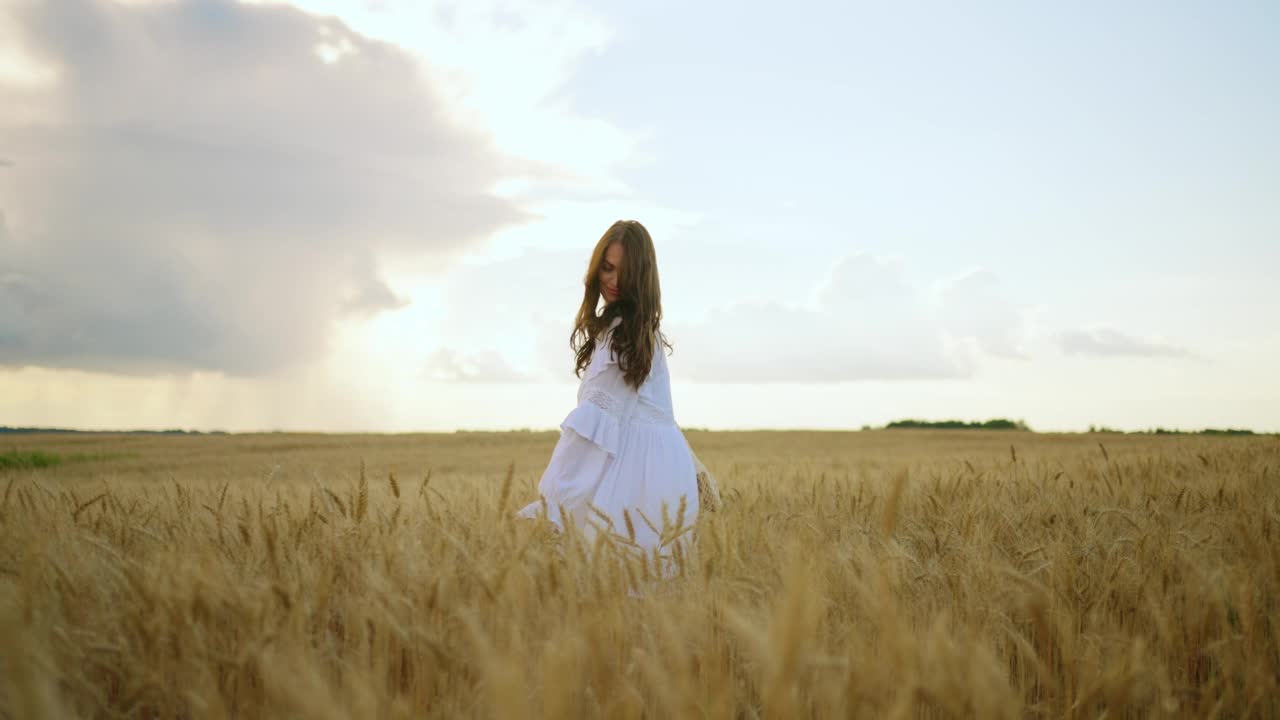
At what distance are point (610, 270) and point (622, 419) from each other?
0.82 metres

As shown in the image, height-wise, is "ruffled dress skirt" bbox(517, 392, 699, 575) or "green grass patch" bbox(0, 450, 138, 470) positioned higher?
"ruffled dress skirt" bbox(517, 392, 699, 575)

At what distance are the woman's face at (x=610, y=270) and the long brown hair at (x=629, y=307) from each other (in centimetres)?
2

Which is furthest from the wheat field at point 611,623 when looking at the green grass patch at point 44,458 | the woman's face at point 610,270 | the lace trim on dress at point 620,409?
the green grass patch at point 44,458

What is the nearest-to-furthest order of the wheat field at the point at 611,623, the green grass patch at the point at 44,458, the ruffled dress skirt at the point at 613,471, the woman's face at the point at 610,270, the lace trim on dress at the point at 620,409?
the wheat field at the point at 611,623 → the ruffled dress skirt at the point at 613,471 → the lace trim on dress at the point at 620,409 → the woman's face at the point at 610,270 → the green grass patch at the point at 44,458

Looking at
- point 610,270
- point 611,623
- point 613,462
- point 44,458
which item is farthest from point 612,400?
point 44,458

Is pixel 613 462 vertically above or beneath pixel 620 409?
beneath

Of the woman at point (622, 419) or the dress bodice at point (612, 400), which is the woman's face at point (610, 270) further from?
the dress bodice at point (612, 400)

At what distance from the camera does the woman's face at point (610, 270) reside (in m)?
4.11

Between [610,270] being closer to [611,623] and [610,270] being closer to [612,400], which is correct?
[612,400]

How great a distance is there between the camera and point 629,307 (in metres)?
4.07

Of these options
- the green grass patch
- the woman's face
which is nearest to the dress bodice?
the woman's face

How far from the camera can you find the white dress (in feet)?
12.7

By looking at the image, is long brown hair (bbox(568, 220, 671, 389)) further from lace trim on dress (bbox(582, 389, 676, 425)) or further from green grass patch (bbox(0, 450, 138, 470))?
green grass patch (bbox(0, 450, 138, 470))

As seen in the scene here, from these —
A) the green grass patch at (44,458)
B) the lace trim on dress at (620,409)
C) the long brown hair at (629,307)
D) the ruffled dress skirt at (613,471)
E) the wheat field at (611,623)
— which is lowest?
the green grass patch at (44,458)
